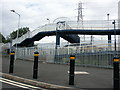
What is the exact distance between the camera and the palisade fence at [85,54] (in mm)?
13394

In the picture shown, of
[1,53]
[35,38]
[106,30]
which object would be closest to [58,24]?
[35,38]

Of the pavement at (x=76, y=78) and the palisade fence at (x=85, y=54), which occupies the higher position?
the palisade fence at (x=85, y=54)

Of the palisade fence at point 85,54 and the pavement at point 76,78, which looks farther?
the palisade fence at point 85,54

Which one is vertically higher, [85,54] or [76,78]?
[85,54]

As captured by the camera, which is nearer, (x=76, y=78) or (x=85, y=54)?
(x=76, y=78)

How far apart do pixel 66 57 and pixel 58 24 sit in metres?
8.22

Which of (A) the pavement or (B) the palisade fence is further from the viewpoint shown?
(B) the palisade fence

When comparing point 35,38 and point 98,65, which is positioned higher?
point 35,38

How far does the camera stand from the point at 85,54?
589 inches

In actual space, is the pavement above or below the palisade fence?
below

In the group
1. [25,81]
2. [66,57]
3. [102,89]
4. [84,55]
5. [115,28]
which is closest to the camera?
[102,89]

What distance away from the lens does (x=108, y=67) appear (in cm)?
1277

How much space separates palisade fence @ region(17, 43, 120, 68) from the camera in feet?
43.9

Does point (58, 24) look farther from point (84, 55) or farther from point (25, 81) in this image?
point (25, 81)
